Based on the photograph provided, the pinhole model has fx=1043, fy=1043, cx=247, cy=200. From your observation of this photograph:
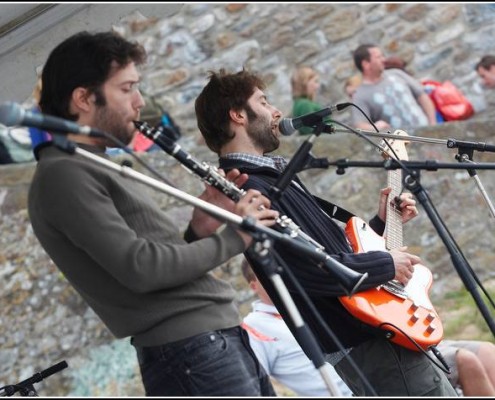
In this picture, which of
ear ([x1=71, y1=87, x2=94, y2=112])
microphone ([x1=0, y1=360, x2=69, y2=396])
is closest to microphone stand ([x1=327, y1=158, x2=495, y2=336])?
ear ([x1=71, y1=87, x2=94, y2=112])

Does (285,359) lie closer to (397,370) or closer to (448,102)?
(397,370)

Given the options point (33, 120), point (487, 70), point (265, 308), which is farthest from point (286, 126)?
point (487, 70)

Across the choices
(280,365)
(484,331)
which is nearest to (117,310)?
(280,365)

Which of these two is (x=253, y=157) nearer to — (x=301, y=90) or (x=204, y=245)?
(x=204, y=245)

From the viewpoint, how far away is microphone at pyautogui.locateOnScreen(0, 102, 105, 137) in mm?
2557

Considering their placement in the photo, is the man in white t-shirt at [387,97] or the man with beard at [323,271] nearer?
the man with beard at [323,271]

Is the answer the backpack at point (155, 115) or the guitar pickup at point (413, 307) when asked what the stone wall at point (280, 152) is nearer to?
the backpack at point (155, 115)

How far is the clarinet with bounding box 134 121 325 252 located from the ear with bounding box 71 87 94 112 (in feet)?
0.47

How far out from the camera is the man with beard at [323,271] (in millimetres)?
3346

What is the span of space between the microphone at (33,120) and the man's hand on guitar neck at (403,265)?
121cm

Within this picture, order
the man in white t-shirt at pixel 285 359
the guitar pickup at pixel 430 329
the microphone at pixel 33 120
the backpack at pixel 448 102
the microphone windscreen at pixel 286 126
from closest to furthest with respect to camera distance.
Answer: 1. the microphone at pixel 33 120
2. the microphone windscreen at pixel 286 126
3. the guitar pickup at pixel 430 329
4. the man in white t-shirt at pixel 285 359
5. the backpack at pixel 448 102

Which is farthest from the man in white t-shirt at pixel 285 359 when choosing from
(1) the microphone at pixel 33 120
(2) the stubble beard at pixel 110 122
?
(1) the microphone at pixel 33 120

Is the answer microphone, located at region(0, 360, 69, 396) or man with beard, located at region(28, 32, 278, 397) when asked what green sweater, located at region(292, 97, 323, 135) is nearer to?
microphone, located at region(0, 360, 69, 396)

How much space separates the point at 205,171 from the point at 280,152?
3925mm
